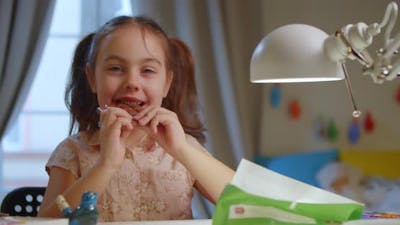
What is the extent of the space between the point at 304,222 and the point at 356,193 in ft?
5.89

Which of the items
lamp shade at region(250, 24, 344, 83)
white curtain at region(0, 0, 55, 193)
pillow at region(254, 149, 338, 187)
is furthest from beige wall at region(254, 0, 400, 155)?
lamp shade at region(250, 24, 344, 83)

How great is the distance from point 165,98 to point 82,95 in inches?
7.1

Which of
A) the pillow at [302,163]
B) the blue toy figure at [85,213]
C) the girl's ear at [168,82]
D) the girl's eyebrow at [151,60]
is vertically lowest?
the pillow at [302,163]

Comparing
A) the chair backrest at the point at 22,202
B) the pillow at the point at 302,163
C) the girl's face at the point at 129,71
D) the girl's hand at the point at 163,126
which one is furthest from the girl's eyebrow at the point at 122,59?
the pillow at the point at 302,163

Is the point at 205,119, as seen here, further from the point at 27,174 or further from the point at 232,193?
the point at 232,193

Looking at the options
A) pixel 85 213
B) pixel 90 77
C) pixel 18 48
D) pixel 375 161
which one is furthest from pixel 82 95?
pixel 375 161

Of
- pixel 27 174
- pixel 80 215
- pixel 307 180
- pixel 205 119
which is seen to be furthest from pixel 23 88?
pixel 80 215

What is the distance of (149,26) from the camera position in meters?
1.25

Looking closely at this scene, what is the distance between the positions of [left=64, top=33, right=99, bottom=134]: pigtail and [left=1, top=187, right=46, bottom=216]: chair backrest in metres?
0.17

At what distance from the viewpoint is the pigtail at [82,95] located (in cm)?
132

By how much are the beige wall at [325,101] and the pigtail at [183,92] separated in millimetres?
1349

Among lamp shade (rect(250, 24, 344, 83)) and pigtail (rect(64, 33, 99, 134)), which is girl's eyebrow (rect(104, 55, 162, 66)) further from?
lamp shade (rect(250, 24, 344, 83))

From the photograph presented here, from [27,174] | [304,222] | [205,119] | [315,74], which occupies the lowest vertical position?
[27,174]

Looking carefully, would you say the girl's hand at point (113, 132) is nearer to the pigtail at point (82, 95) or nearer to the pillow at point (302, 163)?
the pigtail at point (82, 95)
